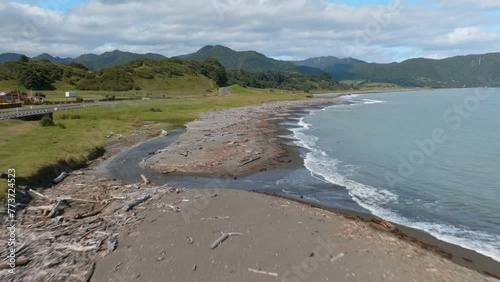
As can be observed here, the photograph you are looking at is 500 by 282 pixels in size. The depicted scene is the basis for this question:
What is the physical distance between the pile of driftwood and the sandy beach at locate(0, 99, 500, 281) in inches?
1.8

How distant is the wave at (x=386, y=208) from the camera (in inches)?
667

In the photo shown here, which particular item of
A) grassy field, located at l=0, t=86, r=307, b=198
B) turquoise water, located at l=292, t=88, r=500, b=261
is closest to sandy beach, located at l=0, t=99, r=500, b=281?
turquoise water, located at l=292, t=88, r=500, b=261

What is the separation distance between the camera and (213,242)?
1531 cm

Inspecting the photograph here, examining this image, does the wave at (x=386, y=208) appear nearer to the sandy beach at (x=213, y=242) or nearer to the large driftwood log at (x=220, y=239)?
the sandy beach at (x=213, y=242)

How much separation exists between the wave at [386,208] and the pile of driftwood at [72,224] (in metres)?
12.2

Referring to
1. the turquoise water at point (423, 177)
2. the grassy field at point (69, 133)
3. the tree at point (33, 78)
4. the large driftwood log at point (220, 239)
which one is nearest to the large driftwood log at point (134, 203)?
the grassy field at point (69, 133)

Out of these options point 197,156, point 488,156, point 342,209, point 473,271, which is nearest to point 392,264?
point 473,271

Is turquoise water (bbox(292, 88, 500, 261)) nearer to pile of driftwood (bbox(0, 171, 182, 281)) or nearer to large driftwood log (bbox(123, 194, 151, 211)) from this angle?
large driftwood log (bbox(123, 194, 151, 211))

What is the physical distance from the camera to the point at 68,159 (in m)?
31.0

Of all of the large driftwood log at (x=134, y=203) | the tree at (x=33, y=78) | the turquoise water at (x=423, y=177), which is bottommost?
the turquoise water at (x=423, y=177)

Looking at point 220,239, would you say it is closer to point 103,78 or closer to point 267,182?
point 267,182

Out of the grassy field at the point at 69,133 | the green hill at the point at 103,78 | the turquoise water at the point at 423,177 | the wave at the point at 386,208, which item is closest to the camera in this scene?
the wave at the point at 386,208

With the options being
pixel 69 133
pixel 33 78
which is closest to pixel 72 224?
pixel 69 133

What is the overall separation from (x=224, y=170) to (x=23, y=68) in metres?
127
